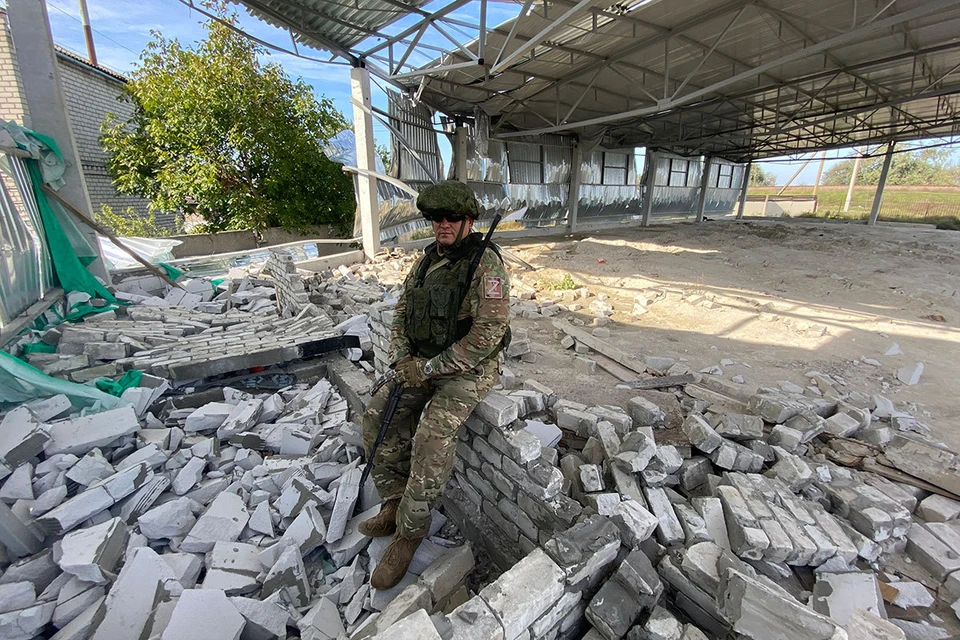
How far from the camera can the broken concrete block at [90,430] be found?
8.82 ft

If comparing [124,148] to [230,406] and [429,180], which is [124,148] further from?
[230,406]

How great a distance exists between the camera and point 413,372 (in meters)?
2.16

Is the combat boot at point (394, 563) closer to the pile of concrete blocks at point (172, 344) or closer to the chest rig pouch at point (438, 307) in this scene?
the chest rig pouch at point (438, 307)

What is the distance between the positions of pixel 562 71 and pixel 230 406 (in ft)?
30.9

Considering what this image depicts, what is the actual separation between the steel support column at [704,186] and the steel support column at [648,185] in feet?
15.3

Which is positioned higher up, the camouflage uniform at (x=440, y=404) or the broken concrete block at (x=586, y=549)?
the camouflage uniform at (x=440, y=404)

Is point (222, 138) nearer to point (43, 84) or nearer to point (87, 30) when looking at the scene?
point (43, 84)

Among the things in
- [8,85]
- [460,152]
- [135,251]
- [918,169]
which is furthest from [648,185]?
[918,169]

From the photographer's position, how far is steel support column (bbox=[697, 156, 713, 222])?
21203 mm

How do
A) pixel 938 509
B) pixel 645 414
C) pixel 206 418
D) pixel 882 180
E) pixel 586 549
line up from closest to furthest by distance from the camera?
pixel 586 549 → pixel 938 509 → pixel 645 414 → pixel 206 418 → pixel 882 180

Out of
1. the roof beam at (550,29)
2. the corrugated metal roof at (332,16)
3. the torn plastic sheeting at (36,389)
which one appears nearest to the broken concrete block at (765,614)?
the torn plastic sheeting at (36,389)

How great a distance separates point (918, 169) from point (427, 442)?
50131mm

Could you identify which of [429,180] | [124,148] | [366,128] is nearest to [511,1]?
[366,128]

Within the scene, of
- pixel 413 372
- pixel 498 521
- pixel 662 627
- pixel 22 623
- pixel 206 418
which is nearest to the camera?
pixel 662 627
